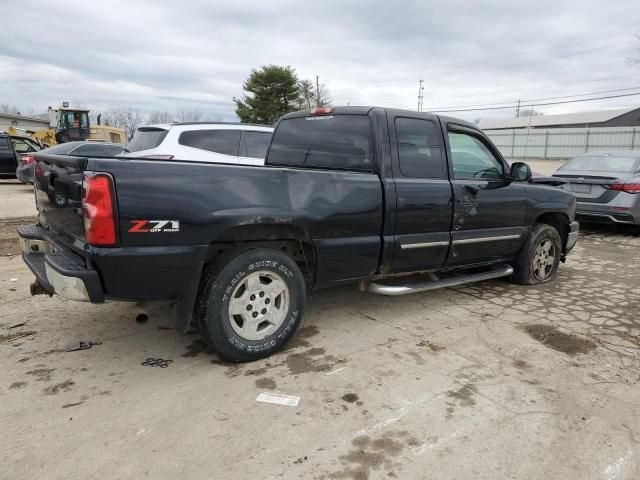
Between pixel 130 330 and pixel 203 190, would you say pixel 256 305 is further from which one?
pixel 130 330

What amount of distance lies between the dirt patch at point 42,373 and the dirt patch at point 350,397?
2.00m

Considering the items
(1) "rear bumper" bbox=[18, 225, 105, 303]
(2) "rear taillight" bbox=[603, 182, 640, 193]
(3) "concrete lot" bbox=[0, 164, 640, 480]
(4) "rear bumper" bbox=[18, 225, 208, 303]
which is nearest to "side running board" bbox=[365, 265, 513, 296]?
(3) "concrete lot" bbox=[0, 164, 640, 480]

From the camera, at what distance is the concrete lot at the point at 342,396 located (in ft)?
7.94

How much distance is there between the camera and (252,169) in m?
3.28

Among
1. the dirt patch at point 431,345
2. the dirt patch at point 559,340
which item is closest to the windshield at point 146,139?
the dirt patch at point 431,345

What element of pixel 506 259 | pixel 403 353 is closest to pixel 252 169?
pixel 403 353

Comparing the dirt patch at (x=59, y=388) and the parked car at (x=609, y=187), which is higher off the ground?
the parked car at (x=609, y=187)

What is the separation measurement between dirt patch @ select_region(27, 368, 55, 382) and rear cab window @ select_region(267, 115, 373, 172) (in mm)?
2605

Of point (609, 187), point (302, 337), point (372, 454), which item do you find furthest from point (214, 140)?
point (609, 187)

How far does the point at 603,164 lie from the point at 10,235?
1063 cm

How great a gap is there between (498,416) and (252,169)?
2.22 meters

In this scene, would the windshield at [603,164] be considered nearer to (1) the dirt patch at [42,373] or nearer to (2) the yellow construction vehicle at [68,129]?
(1) the dirt patch at [42,373]

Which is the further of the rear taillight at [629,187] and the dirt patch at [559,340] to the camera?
the rear taillight at [629,187]

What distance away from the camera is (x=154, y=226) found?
2926mm
